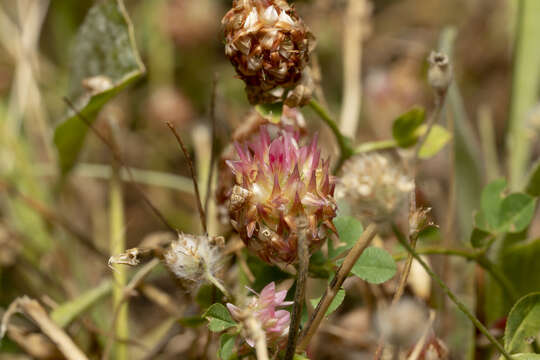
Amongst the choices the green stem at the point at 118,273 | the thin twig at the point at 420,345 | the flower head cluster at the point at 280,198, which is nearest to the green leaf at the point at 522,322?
the thin twig at the point at 420,345

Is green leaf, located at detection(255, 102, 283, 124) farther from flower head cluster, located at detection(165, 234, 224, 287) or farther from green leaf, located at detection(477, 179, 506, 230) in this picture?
green leaf, located at detection(477, 179, 506, 230)

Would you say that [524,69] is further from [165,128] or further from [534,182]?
[165,128]

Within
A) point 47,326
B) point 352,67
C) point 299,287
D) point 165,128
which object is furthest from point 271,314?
point 165,128

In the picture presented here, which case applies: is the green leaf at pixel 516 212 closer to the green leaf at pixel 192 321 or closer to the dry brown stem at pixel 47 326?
the green leaf at pixel 192 321

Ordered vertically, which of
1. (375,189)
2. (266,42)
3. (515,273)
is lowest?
(515,273)

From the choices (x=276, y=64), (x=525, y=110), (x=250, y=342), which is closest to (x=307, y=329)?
(x=250, y=342)

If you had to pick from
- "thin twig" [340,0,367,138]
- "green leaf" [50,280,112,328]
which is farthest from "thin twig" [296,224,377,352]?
"thin twig" [340,0,367,138]
